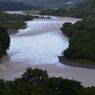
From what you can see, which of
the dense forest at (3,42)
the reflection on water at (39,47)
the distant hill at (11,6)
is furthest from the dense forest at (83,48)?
the distant hill at (11,6)

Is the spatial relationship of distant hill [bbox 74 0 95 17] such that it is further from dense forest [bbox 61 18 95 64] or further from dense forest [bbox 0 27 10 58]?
dense forest [bbox 0 27 10 58]

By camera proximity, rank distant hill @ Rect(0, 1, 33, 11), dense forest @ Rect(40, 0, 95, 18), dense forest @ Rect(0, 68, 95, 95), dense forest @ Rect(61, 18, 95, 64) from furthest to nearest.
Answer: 1. distant hill @ Rect(0, 1, 33, 11)
2. dense forest @ Rect(40, 0, 95, 18)
3. dense forest @ Rect(61, 18, 95, 64)
4. dense forest @ Rect(0, 68, 95, 95)

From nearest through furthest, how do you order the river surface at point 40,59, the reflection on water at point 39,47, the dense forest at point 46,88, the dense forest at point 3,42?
the dense forest at point 46,88, the river surface at point 40,59, the reflection on water at point 39,47, the dense forest at point 3,42

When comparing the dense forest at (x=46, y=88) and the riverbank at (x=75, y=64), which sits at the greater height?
the dense forest at (x=46, y=88)

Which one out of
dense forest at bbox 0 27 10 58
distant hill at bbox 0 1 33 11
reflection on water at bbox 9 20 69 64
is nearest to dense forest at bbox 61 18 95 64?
reflection on water at bbox 9 20 69 64

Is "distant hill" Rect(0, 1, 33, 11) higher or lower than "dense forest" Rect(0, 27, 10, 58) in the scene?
lower

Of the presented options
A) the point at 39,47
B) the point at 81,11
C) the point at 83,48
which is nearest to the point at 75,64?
the point at 83,48

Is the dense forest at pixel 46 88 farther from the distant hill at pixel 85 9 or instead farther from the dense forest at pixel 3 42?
the distant hill at pixel 85 9

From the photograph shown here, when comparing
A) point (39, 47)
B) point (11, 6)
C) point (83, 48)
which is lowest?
point (11, 6)

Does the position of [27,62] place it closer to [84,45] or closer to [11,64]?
[11,64]

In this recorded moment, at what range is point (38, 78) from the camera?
17406mm

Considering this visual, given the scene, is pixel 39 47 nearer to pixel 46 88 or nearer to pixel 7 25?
pixel 46 88

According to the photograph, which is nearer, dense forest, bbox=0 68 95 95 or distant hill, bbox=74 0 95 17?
dense forest, bbox=0 68 95 95

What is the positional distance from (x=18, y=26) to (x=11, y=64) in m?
29.7
